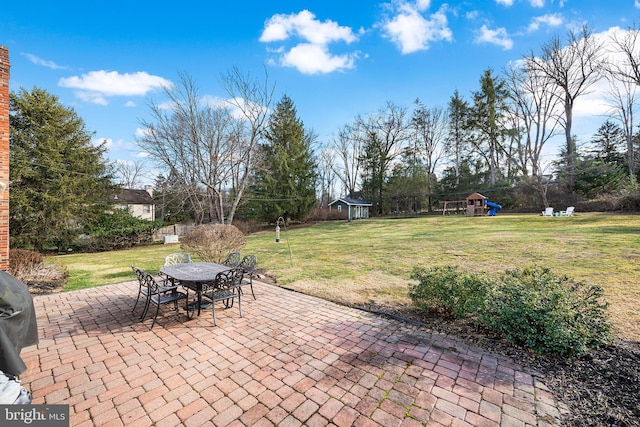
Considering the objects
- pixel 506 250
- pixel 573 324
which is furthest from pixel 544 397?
pixel 506 250

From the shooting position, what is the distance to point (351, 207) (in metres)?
30.1

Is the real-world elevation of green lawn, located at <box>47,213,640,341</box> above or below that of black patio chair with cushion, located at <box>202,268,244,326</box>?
below

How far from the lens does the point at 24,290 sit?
2670mm

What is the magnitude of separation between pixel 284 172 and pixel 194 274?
2132 centimetres

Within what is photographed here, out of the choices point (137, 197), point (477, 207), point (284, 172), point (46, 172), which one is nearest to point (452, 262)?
point (284, 172)

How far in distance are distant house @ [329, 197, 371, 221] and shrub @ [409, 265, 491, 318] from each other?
2423 centimetres

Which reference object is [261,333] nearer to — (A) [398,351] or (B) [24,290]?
(A) [398,351]

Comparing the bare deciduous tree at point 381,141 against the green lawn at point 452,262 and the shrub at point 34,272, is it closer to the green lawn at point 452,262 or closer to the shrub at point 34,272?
the green lawn at point 452,262

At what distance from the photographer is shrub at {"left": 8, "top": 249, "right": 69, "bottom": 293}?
6.32 metres

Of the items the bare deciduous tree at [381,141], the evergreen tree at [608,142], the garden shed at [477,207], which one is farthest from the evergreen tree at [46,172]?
the evergreen tree at [608,142]

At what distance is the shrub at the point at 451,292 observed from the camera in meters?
3.69

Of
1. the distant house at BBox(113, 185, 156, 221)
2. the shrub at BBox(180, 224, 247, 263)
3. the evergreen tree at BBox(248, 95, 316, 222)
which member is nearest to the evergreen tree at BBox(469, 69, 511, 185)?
the evergreen tree at BBox(248, 95, 316, 222)

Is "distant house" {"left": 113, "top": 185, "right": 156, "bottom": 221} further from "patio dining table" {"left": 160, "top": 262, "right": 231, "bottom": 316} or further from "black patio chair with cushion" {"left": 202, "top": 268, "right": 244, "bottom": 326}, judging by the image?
"black patio chair with cushion" {"left": 202, "top": 268, "right": 244, "bottom": 326}

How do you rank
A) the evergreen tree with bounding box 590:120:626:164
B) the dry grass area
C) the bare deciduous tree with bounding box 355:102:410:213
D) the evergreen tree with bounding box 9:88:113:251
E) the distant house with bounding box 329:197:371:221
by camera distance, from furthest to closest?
the bare deciduous tree with bounding box 355:102:410:213, the distant house with bounding box 329:197:371:221, the evergreen tree with bounding box 590:120:626:164, the evergreen tree with bounding box 9:88:113:251, the dry grass area
